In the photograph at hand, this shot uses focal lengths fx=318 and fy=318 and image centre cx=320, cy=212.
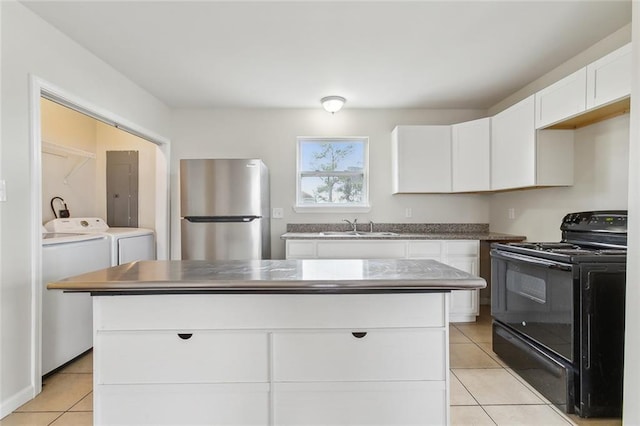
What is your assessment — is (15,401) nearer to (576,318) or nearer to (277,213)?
(277,213)

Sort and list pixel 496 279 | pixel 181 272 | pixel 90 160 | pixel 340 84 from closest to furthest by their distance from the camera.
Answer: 1. pixel 181 272
2. pixel 496 279
3. pixel 340 84
4. pixel 90 160

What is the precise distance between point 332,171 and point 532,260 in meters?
2.46

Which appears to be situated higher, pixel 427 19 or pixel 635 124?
pixel 427 19

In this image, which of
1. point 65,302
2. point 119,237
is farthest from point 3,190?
point 119,237

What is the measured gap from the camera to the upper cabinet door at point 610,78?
1.83 meters

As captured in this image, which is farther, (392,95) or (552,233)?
(392,95)

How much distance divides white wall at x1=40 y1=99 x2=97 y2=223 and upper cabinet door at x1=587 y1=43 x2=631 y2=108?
179 inches

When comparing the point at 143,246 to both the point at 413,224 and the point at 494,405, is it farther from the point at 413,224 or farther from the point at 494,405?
the point at 494,405

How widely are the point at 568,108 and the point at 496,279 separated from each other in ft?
4.38

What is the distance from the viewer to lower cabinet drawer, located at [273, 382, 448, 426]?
133cm

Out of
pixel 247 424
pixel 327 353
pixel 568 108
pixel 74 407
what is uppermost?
pixel 568 108

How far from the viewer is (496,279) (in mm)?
2453

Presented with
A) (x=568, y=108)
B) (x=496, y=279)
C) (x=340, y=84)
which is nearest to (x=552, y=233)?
(x=496, y=279)

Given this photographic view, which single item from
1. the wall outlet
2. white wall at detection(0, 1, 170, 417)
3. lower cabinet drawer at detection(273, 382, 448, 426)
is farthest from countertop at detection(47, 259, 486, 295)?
the wall outlet
